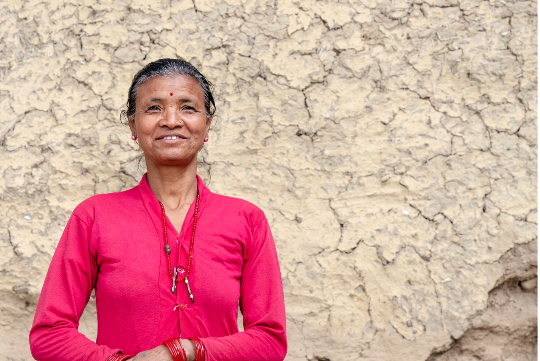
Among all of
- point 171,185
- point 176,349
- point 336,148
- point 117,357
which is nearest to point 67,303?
point 117,357

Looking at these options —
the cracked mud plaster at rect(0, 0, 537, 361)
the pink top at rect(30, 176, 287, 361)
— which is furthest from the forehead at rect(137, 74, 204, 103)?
the cracked mud plaster at rect(0, 0, 537, 361)

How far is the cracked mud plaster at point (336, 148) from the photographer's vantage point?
2402 mm

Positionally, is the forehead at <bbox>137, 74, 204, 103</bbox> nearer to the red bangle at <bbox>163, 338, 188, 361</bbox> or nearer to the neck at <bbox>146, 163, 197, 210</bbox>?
the neck at <bbox>146, 163, 197, 210</bbox>

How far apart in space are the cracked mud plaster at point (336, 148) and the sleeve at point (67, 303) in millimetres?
933

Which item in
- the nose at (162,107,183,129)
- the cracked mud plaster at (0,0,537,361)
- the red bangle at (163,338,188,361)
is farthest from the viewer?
the cracked mud plaster at (0,0,537,361)

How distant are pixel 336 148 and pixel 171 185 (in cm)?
98

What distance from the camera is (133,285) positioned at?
4.97ft

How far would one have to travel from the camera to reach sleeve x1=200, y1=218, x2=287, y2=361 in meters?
1.46

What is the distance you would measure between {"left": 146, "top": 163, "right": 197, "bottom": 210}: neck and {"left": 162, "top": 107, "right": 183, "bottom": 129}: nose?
0.45 ft

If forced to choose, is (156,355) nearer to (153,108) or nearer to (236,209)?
(236,209)

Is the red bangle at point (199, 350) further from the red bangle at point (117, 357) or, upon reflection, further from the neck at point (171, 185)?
the neck at point (171, 185)

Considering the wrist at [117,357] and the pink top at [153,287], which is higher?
the pink top at [153,287]

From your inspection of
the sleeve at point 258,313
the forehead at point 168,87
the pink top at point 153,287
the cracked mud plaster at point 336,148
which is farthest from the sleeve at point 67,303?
the cracked mud plaster at point 336,148

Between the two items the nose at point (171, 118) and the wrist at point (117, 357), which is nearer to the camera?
the wrist at point (117, 357)
